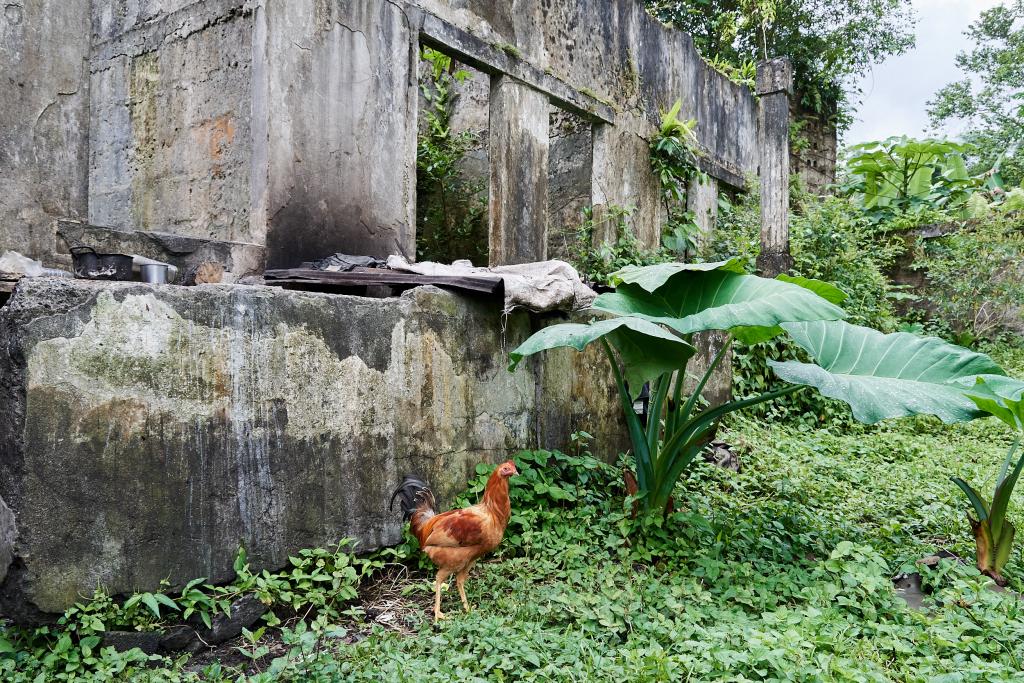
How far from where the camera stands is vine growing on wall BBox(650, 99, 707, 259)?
9.01 m

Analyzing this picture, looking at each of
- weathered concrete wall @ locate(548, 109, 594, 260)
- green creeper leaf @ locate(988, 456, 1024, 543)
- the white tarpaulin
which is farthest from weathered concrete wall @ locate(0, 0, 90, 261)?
green creeper leaf @ locate(988, 456, 1024, 543)

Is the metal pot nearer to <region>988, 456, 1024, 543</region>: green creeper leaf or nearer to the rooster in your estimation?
the rooster

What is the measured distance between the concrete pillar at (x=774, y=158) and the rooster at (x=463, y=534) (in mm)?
5859

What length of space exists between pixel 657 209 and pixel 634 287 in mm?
5355

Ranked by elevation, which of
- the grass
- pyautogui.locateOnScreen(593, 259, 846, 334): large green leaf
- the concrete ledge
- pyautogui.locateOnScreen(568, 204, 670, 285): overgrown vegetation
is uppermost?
pyautogui.locateOnScreen(568, 204, 670, 285): overgrown vegetation

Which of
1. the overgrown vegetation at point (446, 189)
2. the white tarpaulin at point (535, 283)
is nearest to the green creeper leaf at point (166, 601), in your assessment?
the white tarpaulin at point (535, 283)

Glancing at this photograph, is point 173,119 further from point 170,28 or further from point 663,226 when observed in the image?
point 663,226

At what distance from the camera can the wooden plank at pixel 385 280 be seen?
160 inches

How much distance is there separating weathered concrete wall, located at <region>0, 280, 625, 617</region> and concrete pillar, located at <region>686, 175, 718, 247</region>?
21.1 ft

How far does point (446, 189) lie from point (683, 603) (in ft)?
23.3

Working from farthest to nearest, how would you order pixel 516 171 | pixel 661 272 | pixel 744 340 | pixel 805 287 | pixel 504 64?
1. pixel 516 171
2. pixel 504 64
3. pixel 744 340
4. pixel 805 287
5. pixel 661 272

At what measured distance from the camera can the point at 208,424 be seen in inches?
120

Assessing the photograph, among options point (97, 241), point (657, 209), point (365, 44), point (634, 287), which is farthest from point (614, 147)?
point (97, 241)

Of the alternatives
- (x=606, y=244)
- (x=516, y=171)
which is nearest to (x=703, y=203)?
(x=606, y=244)
